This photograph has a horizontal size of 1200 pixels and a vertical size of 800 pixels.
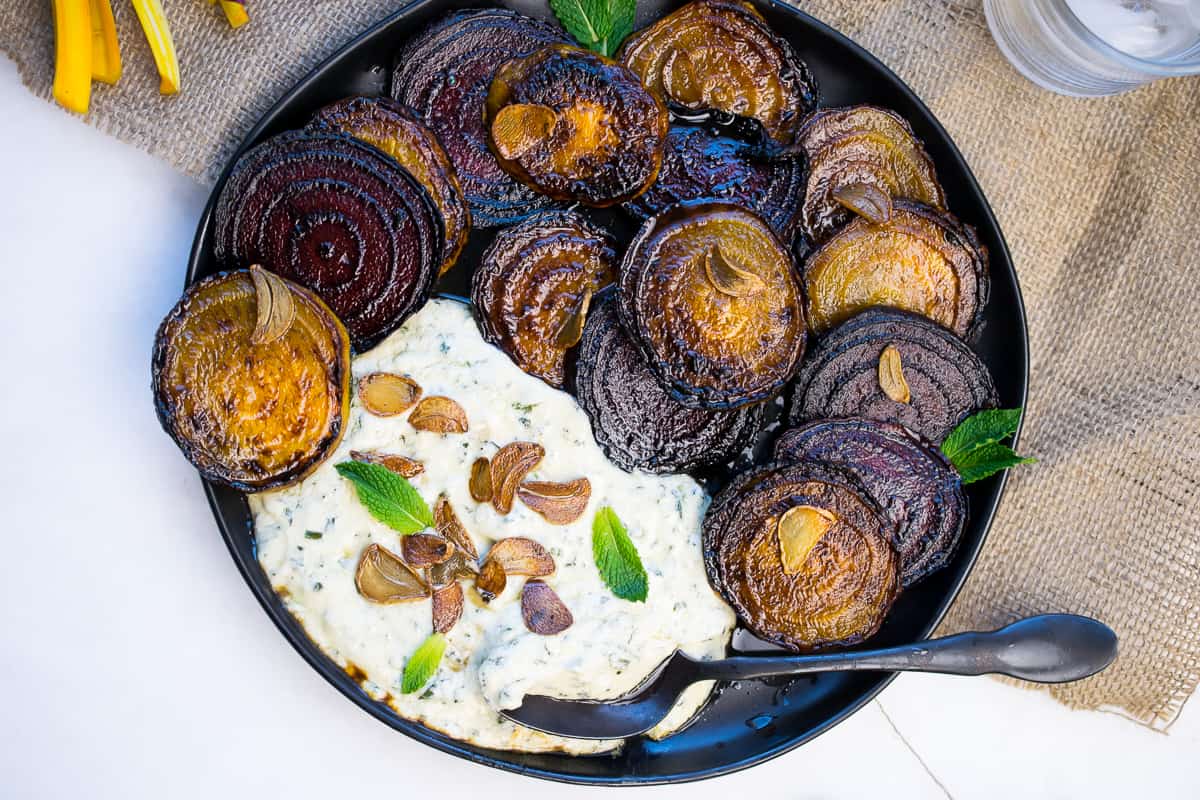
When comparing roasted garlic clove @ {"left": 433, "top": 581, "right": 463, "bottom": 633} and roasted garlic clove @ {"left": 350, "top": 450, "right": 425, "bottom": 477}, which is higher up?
roasted garlic clove @ {"left": 350, "top": 450, "right": 425, "bottom": 477}

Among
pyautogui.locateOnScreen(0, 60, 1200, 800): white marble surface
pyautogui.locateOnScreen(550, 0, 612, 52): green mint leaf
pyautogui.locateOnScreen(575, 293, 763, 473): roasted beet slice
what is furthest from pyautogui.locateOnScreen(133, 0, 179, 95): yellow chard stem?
pyautogui.locateOnScreen(575, 293, 763, 473): roasted beet slice

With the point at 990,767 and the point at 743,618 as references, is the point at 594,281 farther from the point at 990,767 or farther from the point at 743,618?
the point at 990,767

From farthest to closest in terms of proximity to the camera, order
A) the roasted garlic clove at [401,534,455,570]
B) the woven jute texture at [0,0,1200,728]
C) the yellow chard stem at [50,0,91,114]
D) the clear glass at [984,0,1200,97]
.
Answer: the woven jute texture at [0,0,1200,728] → the clear glass at [984,0,1200,97] → the yellow chard stem at [50,0,91,114] → the roasted garlic clove at [401,534,455,570]

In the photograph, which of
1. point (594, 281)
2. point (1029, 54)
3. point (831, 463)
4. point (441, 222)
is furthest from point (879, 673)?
point (1029, 54)

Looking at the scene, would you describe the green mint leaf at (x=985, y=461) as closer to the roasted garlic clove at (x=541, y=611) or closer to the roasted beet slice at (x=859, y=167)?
the roasted beet slice at (x=859, y=167)

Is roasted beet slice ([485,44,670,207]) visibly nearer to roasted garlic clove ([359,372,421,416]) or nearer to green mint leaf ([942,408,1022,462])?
roasted garlic clove ([359,372,421,416])

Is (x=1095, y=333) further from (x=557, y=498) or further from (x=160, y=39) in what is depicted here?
(x=160, y=39)
